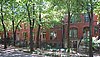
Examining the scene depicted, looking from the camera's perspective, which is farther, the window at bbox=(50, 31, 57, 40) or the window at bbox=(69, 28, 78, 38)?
the window at bbox=(50, 31, 57, 40)

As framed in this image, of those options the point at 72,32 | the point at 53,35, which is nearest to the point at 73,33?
the point at 72,32

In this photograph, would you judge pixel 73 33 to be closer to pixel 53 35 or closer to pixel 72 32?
pixel 72 32

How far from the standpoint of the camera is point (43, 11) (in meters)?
35.4

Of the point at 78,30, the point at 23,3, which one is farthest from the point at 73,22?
the point at 23,3

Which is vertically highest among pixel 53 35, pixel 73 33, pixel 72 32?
pixel 72 32

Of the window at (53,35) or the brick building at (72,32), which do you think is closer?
the brick building at (72,32)

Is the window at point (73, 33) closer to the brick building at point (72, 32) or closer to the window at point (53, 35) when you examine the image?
the brick building at point (72, 32)

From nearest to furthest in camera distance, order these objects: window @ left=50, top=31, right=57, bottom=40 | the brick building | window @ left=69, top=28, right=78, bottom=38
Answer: the brick building, window @ left=69, top=28, right=78, bottom=38, window @ left=50, top=31, right=57, bottom=40

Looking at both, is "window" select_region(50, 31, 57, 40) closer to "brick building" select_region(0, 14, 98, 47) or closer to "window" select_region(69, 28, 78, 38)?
"brick building" select_region(0, 14, 98, 47)

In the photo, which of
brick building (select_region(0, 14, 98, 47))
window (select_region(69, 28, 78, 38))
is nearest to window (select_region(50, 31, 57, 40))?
brick building (select_region(0, 14, 98, 47))

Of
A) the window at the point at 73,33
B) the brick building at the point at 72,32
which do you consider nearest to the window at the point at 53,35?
the brick building at the point at 72,32

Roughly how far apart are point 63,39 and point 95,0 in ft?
117

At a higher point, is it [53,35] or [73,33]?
[73,33]

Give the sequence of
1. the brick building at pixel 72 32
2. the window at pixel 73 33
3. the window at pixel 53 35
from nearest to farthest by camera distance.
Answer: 1. the brick building at pixel 72 32
2. the window at pixel 73 33
3. the window at pixel 53 35
